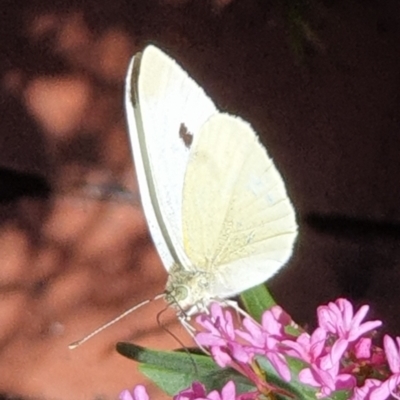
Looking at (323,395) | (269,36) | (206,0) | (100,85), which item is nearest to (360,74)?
(269,36)

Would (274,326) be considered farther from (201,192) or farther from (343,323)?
(201,192)

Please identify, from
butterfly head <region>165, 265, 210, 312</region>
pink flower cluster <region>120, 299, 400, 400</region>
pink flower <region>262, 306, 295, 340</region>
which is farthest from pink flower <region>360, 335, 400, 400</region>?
butterfly head <region>165, 265, 210, 312</region>

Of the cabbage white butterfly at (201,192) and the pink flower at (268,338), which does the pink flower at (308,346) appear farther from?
the cabbage white butterfly at (201,192)

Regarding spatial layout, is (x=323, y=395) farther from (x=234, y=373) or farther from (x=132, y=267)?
(x=132, y=267)

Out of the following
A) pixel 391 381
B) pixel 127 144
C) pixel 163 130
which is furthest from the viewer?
pixel 127 144

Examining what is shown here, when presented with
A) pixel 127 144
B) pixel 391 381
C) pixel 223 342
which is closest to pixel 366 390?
pixel 391 381

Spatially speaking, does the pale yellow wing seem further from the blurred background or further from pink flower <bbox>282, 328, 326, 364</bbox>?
the blurred background

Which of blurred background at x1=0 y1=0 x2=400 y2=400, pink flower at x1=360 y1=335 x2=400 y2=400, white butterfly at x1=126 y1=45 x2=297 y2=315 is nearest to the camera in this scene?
pink flower at x1=360 y1=335 x2=400 y2=400
